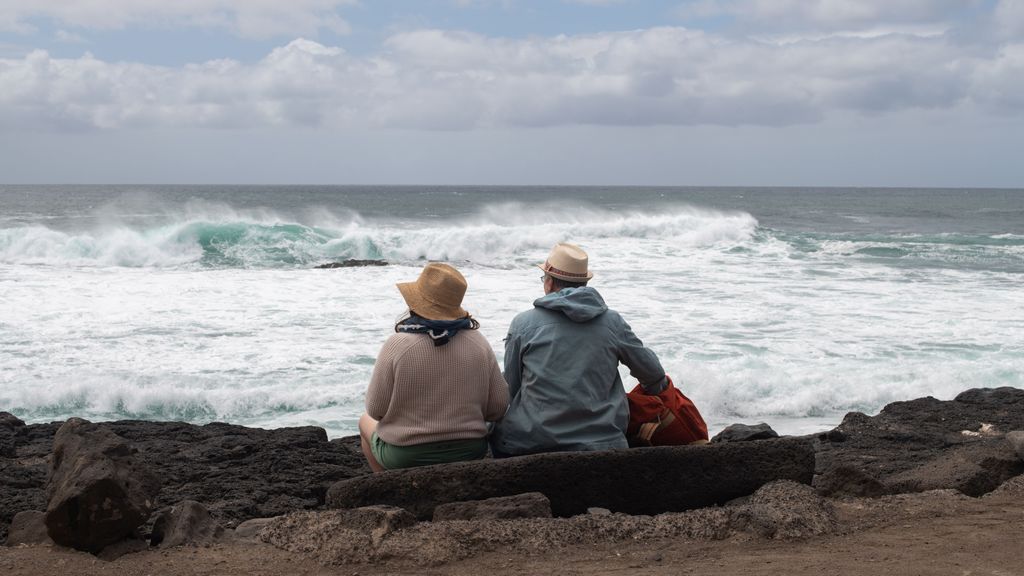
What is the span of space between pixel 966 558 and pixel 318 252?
76.8ft

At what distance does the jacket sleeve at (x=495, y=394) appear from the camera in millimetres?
4285

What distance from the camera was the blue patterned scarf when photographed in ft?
13.6

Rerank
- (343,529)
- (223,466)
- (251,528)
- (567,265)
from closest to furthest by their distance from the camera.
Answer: (343,529), (251,528), (567,265), (223,466)

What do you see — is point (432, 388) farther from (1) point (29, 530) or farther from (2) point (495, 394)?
(1) point (29, 530)

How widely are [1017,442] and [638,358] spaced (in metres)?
2.23

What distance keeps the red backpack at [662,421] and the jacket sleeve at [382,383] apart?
3.86 feet

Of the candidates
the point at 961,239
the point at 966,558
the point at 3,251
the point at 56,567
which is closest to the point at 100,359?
the point at 56,567

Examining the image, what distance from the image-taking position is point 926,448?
6219 millimetres

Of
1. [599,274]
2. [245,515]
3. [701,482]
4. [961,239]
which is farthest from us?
[961,239]

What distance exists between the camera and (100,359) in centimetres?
999

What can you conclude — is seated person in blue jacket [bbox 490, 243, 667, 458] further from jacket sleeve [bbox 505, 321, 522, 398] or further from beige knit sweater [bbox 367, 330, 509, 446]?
beige knit sweater [bbox 367, 330, 509, 446]

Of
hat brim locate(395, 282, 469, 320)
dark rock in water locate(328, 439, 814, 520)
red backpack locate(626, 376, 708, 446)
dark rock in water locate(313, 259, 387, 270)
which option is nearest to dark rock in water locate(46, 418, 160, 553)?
dark rock in water locate(328, 439, 814, 520)

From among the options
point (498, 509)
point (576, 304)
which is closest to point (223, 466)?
point (498, 509)

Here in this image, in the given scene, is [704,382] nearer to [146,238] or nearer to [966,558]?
[966,558]
